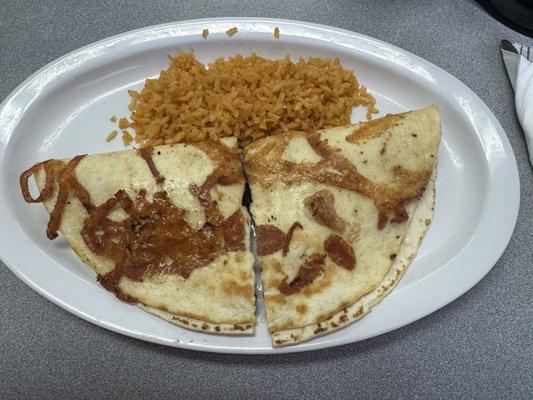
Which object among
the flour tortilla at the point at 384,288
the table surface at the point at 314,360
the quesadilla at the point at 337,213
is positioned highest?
the quesadilla at the point at 337,213

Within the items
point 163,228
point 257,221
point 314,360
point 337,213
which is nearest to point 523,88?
point 337,213

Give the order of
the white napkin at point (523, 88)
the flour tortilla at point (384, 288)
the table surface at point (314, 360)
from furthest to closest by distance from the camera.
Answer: the white napkin at point (523, 88) → the table surface at point (314, 360) → the flour tortilla at point (384, 288)

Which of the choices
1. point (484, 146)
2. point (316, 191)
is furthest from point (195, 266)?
point (484, 146)

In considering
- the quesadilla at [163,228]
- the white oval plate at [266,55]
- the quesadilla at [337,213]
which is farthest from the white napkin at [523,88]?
the quesadilla at [163,228]

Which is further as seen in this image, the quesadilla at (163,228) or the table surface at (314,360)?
the table surface at (314,360)

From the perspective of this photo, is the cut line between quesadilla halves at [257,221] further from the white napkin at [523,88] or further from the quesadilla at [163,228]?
the white napkin at [523,88]

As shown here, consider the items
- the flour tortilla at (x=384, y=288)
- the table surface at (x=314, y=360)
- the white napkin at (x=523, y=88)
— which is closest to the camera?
the flour tortilla at (x=384, y=288)
